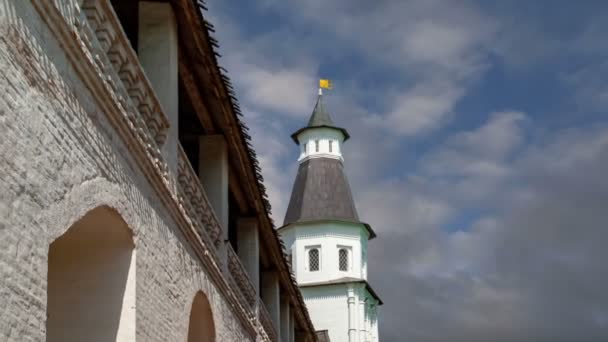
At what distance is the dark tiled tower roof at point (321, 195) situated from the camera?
5806 centimetres

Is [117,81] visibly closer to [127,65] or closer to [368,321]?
[127,65]

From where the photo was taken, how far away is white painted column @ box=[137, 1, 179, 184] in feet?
39.2

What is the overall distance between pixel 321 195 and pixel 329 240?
259 centimetres

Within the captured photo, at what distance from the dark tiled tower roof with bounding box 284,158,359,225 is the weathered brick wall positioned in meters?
47.8

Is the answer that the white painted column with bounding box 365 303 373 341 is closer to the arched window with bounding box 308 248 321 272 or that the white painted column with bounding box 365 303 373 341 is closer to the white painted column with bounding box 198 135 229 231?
the arched window with bounding box 308 248 321 272

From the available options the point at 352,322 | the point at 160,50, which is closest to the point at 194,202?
the point at 160,50

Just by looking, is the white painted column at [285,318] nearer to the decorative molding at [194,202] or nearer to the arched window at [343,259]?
the decorative molding at [194,202]

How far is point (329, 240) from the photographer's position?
57656 millimetres

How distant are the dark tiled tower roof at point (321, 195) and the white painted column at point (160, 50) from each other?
150 ft

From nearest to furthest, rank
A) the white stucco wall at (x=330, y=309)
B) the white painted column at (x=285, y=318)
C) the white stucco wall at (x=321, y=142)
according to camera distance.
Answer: the white painted column at (x=285, y=318), the white stucco wall at (x=330, y=309), the white stucco wall at (x=321, y=142)

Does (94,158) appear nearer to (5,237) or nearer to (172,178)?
(5,237)

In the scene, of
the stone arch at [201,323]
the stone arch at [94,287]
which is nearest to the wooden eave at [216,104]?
the stone arch at [201,323]

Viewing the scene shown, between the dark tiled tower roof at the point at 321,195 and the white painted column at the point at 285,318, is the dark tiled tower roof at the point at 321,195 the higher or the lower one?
the higher one

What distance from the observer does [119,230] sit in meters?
9.83
